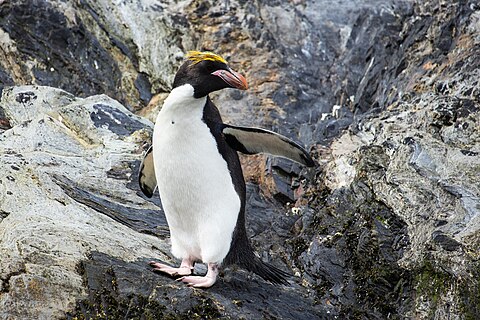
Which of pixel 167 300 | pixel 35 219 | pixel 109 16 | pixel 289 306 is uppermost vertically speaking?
pixel 109 16

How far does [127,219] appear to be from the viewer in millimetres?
6066

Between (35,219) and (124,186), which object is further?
(124,186)

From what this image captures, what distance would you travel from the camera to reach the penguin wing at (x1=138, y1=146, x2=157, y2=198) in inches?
238

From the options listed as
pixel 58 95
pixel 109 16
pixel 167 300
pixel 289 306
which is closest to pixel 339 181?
pixel 289 306

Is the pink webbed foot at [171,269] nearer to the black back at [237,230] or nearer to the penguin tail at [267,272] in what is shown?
the black back at [237,230]

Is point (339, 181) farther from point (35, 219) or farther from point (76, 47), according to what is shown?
point (76, 47)

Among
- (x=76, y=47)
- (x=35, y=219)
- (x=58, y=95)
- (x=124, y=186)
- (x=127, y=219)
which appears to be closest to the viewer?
(x=35, y=219)

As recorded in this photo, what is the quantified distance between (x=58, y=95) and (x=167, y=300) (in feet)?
13.8

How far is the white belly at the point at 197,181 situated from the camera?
5.28m

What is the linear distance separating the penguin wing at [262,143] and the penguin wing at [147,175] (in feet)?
2.66

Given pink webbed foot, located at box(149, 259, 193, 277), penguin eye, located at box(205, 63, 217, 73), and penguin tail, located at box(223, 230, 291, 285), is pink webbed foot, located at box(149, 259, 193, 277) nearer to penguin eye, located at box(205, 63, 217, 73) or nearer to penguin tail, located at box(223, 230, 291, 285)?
penguin tail, located at box(223, 230, 291, 285)

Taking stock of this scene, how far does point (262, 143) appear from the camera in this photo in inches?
222

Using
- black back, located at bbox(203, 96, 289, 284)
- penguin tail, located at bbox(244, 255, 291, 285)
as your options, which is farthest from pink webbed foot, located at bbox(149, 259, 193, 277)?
penguin tail, located at bbox(244, 255, 291, 285)

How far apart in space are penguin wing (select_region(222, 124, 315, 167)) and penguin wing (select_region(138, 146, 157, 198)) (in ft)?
2.66
